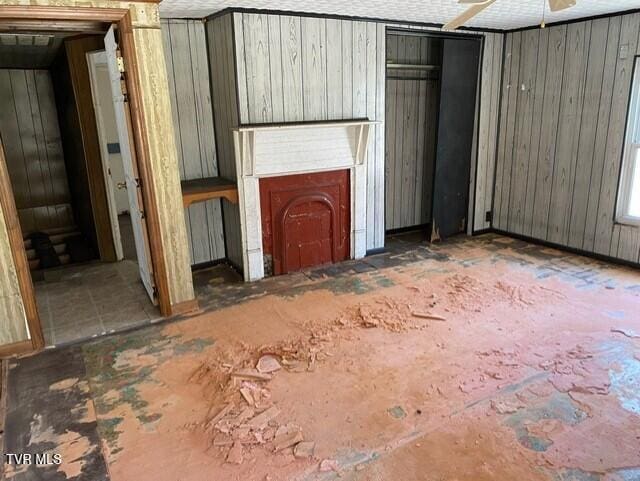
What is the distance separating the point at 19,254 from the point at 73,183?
3.05m

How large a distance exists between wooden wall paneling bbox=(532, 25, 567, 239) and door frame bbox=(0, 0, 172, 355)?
3.95m

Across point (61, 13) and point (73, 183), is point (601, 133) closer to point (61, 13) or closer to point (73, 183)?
point (61, 13)

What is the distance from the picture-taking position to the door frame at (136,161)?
2799 mm

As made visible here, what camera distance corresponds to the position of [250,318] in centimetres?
356

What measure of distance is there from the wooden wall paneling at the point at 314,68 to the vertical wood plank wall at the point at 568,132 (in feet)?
6.43

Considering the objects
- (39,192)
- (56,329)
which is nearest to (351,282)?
(56,329)

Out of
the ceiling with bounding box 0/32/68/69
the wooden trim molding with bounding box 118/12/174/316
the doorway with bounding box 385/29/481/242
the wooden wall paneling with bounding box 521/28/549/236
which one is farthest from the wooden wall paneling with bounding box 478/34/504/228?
the ceiling with bounding box 0/32/68/69

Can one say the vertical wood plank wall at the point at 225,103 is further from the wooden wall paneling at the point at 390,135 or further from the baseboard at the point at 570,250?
the baseboard at the point at 570,250

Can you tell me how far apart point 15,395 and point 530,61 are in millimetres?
5345

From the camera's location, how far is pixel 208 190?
3941mm

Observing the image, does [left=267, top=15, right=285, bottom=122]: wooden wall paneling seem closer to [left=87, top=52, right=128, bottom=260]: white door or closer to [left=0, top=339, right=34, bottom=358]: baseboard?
[left=87, top=52, right=128, bottom=260]: white door

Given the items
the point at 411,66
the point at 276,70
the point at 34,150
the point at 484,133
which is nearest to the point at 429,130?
the point at 484,133

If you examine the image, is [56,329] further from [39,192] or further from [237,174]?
[39,192]

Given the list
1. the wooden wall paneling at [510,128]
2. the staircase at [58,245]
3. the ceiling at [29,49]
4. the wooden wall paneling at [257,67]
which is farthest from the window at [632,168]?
the staircase at [58,245]
